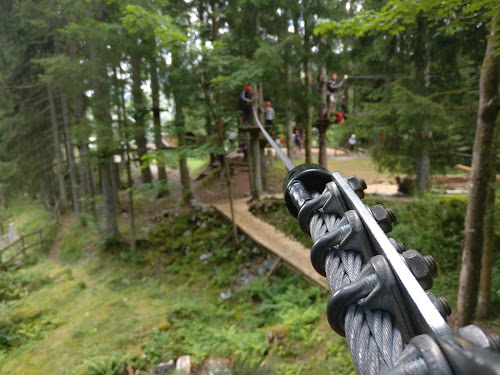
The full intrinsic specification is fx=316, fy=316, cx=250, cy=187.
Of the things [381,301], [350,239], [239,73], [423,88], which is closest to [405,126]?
[423,88]

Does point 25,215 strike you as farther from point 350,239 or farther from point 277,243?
point 350,239

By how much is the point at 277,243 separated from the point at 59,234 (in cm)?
1222

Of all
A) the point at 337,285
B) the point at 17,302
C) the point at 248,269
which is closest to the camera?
the point at 337,285

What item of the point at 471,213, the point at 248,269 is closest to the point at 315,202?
the point at 471,213

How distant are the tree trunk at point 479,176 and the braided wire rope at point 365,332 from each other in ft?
11.7

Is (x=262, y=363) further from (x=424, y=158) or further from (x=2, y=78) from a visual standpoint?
(x=2, y=78)

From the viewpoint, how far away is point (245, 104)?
10891 millimetres

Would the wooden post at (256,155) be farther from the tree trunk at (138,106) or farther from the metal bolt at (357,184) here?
the metal bolt at (357,184)

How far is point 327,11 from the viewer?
29.4ft

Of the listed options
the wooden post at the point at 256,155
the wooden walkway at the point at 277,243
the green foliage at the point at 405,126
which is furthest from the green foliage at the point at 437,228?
the wooden post at the point at 256,155

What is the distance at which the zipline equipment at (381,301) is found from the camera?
0.40m

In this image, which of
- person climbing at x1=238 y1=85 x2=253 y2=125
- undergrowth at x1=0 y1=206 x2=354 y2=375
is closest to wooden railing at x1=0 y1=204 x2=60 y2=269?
undergrowth at x1=0 y1=206 x2=354 y2=375

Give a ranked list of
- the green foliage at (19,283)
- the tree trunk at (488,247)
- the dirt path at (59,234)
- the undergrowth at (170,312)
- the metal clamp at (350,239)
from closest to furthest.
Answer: the metal clamp at (350,239) < the tree trunk at (488,247) < the undergrowth at (170,312) < the green foliage at (19,283) < the dirt path at (59,234)

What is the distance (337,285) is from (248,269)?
8.96 metres
